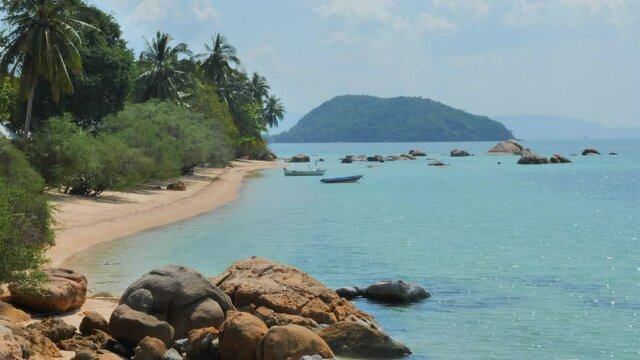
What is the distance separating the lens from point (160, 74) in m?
75.8

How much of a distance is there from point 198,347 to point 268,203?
40157mm

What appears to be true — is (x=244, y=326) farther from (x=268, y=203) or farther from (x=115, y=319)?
(x=268, y=203)

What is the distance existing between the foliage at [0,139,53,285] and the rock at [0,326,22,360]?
3.87 metres

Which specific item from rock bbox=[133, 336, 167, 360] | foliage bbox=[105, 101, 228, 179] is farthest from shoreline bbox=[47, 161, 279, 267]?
rock bbox=[133, 336, 167, 360]

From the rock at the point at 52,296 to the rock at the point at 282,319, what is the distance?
392 centimetres

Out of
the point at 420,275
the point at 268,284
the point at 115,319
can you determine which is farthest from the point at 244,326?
the point at 420,275

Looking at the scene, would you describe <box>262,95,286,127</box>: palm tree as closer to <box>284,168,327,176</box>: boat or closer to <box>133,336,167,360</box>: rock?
<box>284,168,327,176</box>: boat

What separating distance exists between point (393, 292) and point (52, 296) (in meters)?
8.95

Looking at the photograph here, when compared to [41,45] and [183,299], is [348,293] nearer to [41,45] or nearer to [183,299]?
[183,299]

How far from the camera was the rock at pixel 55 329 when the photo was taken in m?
14.2

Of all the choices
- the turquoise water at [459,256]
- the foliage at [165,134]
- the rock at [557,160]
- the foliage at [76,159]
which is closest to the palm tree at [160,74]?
the foliage at [165,134]

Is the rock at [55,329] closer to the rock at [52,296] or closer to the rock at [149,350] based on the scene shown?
the rock at [149,350]

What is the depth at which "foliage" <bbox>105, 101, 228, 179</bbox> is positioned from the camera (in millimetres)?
54281

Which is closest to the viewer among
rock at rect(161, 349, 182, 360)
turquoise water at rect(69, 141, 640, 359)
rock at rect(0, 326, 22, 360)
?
rock at rect(0, 326, 22, 360)
